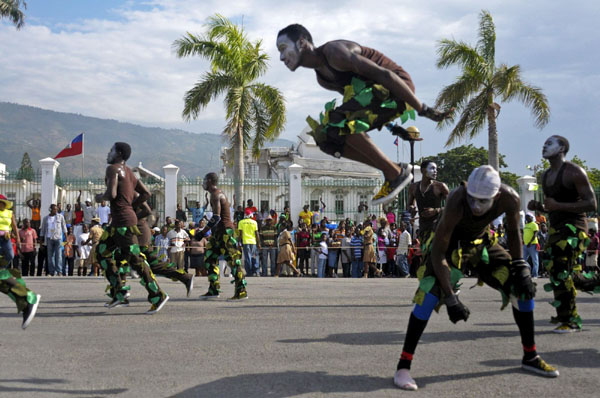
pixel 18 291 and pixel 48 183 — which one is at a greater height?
pixel 48 183

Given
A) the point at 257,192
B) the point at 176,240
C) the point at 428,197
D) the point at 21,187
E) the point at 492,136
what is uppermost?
the point at 492,136

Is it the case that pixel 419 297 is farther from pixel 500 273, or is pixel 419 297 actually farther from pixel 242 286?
pixel 242 286

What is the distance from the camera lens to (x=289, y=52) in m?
5.01

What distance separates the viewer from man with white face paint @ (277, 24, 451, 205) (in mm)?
4848

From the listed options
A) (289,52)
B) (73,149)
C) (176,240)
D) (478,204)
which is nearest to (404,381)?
(478,204)

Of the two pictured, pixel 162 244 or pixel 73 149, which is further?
pixel 73 149

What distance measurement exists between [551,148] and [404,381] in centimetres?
322

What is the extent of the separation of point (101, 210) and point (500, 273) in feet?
54.7

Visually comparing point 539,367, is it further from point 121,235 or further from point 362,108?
point 121,235

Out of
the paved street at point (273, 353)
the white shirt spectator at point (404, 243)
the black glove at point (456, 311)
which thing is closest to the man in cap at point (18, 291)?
the paved street at point (273, 353)

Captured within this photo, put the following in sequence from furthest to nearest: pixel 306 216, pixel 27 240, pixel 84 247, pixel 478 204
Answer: pixel 306 216 < pixel 84 247 < pixel 27 240 < pixel 478 204

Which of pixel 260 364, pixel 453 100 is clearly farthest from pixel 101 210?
pixel 260 364

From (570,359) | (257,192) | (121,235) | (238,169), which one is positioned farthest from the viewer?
(238,169)

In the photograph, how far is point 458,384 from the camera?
421cm
